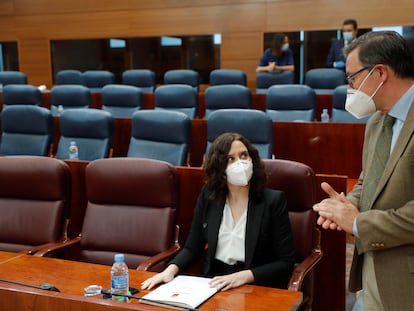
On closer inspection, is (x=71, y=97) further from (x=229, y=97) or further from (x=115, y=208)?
(x=115, y=208)

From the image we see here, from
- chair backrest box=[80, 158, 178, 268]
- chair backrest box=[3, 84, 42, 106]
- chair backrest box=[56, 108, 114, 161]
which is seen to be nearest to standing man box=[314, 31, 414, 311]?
chair backrest box=[80, 158, 178, 268]

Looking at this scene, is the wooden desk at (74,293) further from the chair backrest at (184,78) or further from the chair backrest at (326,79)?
the chair backrest at (184,78)

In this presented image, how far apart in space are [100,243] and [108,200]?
8.6 inches

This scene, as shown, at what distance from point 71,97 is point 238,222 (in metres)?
4.47

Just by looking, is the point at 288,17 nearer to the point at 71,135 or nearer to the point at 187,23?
the point at 187,23

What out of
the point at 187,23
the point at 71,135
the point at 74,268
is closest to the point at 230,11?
the point at 187,23

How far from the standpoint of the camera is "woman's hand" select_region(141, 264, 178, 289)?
1819mm

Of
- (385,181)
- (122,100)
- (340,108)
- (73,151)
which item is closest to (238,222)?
(385,181)

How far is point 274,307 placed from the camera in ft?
5.20

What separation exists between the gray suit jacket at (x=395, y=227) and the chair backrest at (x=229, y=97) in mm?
3709

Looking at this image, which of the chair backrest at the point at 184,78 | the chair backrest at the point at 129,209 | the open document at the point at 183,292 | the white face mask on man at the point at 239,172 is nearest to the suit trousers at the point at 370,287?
the open document at the point at 183,292

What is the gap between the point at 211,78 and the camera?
702 centimetres

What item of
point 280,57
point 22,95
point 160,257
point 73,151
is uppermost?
point 280,57

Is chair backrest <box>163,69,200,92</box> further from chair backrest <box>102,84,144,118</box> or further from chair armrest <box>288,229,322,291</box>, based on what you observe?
chair armrest <box>288,229,322,291</box>
